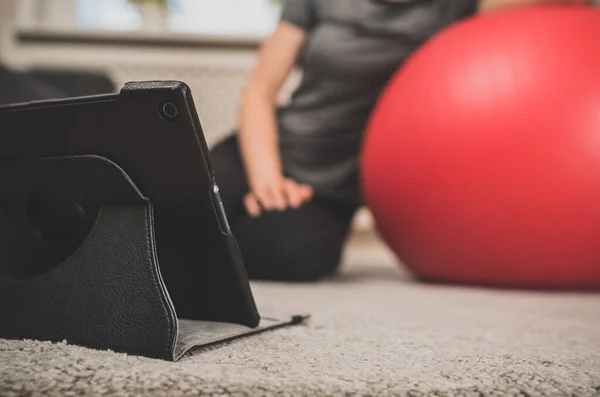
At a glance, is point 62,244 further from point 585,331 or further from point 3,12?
point 3,12

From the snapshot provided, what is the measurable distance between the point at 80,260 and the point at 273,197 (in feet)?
2.25

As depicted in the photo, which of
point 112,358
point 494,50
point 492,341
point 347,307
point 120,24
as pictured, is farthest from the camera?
point 120,24

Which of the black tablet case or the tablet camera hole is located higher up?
the tablet camera hole

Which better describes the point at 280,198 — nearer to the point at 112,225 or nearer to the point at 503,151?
the point at 503,151

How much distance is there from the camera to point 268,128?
1182 mm

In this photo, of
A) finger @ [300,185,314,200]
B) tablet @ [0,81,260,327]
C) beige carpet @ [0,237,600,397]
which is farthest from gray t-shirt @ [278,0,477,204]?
tablet @ [0,81,260,327]

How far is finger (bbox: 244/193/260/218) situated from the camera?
1155mm

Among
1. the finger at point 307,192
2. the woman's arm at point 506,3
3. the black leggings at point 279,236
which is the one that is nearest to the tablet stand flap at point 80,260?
the black leggings at point 279,236

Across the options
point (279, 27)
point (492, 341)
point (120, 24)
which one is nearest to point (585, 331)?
point (492, 341)

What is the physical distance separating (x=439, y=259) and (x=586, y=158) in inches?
11.7

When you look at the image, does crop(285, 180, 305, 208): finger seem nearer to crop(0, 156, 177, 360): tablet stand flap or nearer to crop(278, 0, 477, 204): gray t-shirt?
crop(278, 0, 477, 204): gray t-shirt

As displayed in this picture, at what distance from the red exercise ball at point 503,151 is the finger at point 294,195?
0.19 m

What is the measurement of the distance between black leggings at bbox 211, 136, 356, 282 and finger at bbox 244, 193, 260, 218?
0.4 inches

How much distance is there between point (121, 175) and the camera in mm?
479
